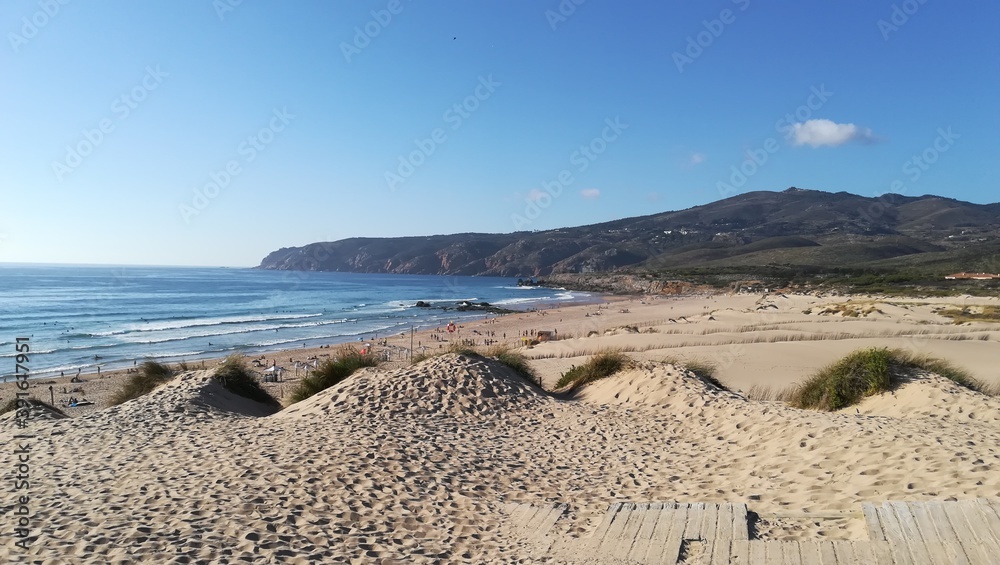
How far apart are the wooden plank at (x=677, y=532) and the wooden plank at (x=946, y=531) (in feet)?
6.28

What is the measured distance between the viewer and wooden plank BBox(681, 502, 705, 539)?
5.08 meters

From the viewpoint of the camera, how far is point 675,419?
35.5ft

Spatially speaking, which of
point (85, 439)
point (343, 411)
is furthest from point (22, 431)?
point (343, 411)

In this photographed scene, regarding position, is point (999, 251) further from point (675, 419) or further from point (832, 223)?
point (832, 223)

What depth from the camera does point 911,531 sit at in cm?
447

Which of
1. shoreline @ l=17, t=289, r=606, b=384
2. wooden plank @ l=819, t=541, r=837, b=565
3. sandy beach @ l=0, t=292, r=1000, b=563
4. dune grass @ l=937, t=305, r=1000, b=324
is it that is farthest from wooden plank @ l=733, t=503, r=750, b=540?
dune grass @ l=937, t=305, r=1000, b=324

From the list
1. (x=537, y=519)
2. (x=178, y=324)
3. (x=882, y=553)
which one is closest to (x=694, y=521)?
(x=882, y=553)

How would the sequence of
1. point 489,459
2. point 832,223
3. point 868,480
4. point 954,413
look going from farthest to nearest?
point 832,223, point 954,413, point 489,459, point 868,480

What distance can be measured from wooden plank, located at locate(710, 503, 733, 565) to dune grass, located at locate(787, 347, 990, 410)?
686 centimetres

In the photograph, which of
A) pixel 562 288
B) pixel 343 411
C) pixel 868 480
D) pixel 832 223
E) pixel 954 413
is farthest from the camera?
pixel 832 223

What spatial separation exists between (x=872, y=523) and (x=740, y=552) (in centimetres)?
113

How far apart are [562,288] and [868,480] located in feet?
318

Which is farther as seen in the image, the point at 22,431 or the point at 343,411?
the point at 343,411

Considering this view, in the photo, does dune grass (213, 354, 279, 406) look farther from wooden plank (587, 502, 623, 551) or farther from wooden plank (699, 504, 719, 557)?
wooden plank (699, 504, 719, 557)
